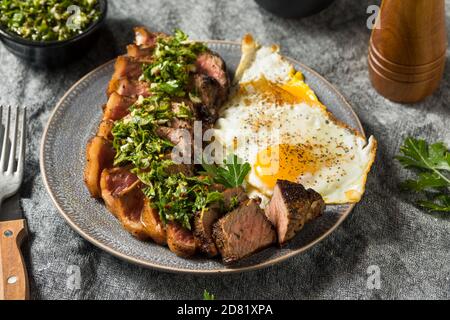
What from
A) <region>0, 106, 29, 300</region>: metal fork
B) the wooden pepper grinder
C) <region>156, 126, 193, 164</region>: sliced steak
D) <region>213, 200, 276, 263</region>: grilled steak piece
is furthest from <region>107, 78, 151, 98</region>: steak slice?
the wooden pepper grinder

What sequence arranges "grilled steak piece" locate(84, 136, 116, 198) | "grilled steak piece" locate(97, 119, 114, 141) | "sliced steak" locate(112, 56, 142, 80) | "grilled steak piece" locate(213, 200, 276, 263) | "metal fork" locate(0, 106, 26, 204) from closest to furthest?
"grilled steak piece" locate(213, 200, 276, 263)
"grilled steak piece" locate(84, 136, 116, 198)
"grilled steak piece" locate(97, 119, 114, 141)
"metal fork" locate(0, 106, 26, 204)
"sliced steak" locate(112, 56, 142, 80)

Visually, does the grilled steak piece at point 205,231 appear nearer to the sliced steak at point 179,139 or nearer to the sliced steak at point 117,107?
the sliced steak at point 179,139

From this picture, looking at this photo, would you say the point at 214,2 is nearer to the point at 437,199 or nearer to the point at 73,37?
the point at 73,37

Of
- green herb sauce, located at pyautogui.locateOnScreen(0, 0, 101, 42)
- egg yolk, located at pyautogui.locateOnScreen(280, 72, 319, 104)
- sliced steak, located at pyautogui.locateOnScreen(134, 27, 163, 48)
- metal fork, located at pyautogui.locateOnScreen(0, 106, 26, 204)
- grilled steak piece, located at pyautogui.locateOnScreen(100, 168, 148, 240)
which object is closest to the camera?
grilled steak piece, located at pyautogui.locateOnScreen(100, 168, 148, 240)

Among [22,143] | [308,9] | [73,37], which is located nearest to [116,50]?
[73,37]

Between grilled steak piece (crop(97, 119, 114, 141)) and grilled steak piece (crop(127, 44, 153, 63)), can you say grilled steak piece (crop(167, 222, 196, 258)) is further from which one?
grilled steak piece (crop(127, 44, 153, 63))

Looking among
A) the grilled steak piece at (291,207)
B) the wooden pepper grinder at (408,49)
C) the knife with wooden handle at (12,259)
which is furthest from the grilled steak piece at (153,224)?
the wooden pepper grinder at (408,49)
